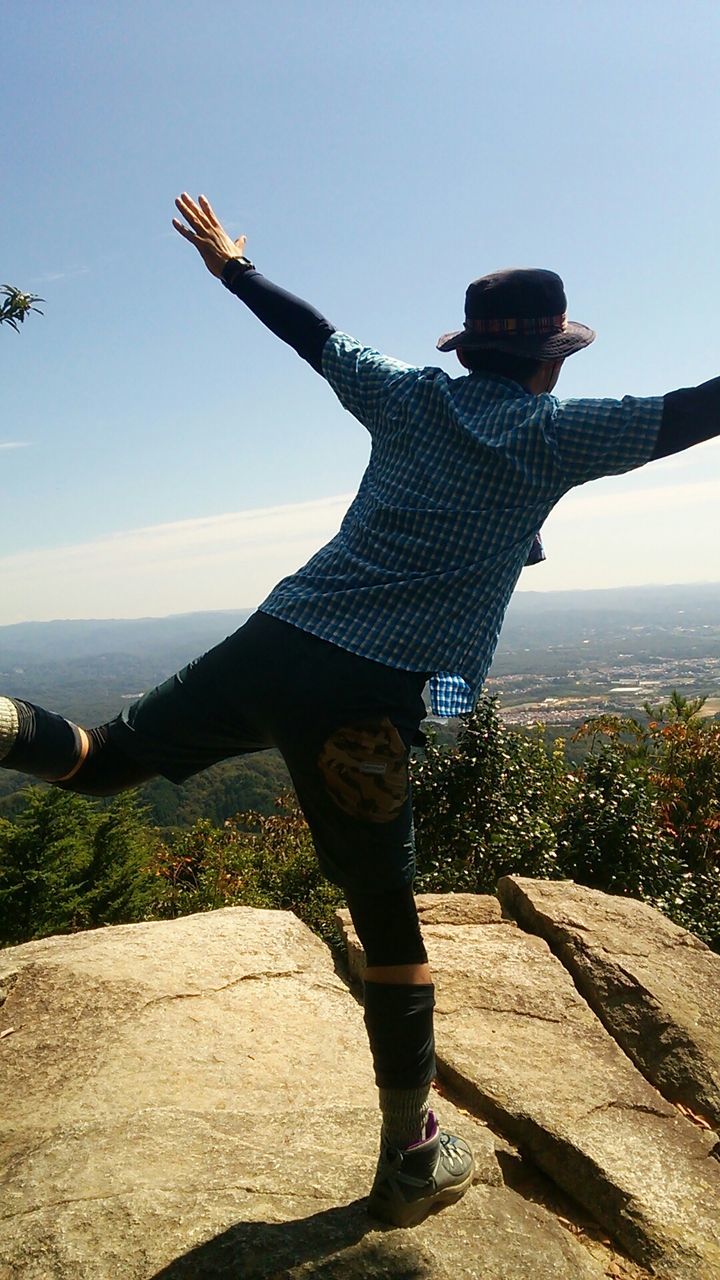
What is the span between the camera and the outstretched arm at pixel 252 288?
2543 mm

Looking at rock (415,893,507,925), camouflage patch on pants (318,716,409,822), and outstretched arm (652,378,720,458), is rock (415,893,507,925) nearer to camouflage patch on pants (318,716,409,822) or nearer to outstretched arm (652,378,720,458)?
camouflage patch on pants (318,716,409,822)

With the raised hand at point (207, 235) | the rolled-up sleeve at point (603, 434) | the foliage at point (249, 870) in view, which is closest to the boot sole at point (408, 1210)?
the rolled-up sleeve at point (603, 434)

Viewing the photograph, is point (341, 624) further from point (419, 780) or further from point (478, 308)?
point (419, 780)

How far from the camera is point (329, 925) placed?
523cm

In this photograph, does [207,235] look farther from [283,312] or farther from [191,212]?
[283,312]

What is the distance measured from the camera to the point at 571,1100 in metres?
3.03

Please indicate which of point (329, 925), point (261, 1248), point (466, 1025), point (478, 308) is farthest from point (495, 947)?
point (478, 308)

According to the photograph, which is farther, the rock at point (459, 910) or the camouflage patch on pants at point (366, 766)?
the rock at point (459, 910)

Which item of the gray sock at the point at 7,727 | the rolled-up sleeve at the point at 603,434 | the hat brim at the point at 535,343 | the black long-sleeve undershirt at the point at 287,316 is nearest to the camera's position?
the rolled-up sleeve at the point at 603,434

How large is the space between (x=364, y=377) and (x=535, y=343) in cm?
46

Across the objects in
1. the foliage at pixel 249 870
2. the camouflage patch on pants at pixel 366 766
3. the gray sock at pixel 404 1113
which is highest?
the camouflage patch on pants at pixel 366 766

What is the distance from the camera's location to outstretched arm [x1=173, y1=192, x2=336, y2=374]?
254 centimetres

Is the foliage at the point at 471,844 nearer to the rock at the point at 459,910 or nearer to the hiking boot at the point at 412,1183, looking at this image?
the rock at the point at 459,910

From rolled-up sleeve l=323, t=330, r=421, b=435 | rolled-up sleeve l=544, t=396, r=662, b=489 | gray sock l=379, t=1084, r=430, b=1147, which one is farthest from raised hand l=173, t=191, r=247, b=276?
gray sock l=379, t=1084, r=430, b=1147
